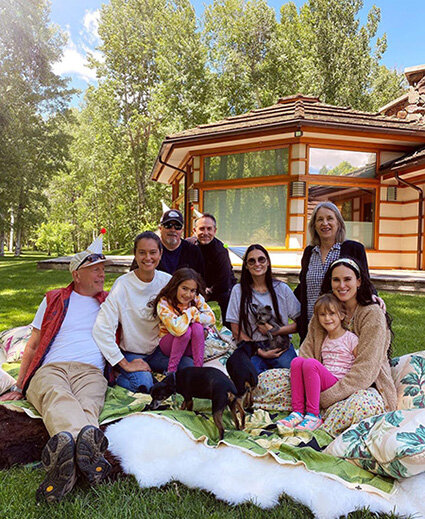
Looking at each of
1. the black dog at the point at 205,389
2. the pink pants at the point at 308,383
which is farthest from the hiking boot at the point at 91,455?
the pink pants at the point at 308,383

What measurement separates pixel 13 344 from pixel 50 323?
1722 millimetres

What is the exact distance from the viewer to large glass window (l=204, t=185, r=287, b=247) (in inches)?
488

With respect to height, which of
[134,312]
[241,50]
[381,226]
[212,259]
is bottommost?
[134,312]

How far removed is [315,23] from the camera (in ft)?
83.8

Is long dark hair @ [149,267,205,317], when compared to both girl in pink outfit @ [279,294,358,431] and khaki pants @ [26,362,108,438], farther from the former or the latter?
girl in pink outfit @ [279,294,358,431]

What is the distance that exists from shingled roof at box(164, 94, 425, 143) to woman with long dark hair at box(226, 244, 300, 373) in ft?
27.5

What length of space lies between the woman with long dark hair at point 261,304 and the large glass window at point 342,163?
8.84 meters

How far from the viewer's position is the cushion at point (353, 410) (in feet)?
8.91

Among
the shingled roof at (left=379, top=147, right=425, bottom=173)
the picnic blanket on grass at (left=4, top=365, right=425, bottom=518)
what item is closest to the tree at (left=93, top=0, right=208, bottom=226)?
the shingled roof at (left=379, top=147, right=425, bottom=173)

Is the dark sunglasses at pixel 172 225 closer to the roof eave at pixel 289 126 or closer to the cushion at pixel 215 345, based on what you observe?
the cushion at pixel 215 345

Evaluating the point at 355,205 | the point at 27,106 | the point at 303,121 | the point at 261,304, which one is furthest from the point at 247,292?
the point at 27,106

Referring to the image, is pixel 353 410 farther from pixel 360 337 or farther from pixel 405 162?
pixel 405 162

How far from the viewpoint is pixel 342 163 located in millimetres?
12273

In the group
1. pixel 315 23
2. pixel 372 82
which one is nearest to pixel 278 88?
pixel 315 23
